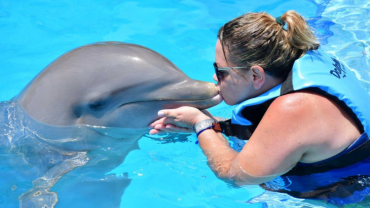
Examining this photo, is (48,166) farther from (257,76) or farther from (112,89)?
(257,76)

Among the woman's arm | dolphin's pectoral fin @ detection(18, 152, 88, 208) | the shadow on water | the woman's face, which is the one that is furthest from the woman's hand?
dolphin's pectoral fin @ detection(18, 152, 88, 208)

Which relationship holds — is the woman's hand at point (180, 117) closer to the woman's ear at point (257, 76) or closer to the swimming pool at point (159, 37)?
the woman's ear at point (257, 76)

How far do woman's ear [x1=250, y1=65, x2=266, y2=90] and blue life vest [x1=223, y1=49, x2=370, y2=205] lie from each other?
0.11 m

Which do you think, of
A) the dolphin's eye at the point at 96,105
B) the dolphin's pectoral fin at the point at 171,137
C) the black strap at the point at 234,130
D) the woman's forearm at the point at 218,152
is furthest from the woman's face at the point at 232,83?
the dolphin's pectoral fin at the point at 171,137

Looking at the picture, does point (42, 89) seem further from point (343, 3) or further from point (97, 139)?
point (343, 3)

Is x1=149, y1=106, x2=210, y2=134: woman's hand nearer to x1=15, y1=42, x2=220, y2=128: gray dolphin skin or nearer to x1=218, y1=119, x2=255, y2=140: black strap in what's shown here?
x1=15, y1=42, x2=220, y2=128: gray dolphin skin

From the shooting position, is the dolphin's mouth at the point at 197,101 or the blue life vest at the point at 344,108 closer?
the blue life vest at the point at 344,108

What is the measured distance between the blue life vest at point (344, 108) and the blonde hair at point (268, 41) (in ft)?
0.39

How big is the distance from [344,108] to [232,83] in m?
0.97

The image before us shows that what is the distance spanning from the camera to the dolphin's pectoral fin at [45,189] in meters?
4.07

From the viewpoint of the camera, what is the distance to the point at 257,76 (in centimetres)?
362

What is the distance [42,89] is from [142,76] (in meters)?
1.02

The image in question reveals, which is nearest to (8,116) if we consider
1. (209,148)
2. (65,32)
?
(209,148)

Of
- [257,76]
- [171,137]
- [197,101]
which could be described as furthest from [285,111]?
[171,137]
